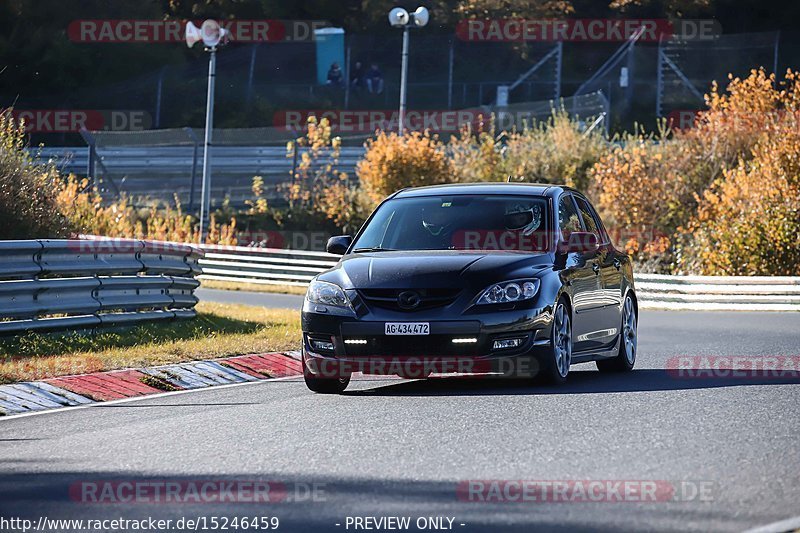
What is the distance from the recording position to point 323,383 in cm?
1275

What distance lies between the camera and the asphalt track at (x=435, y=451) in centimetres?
744

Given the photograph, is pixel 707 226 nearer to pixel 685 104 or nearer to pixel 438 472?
pixel 685 104

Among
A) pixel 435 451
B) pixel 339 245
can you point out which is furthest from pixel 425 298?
pixel 435 451

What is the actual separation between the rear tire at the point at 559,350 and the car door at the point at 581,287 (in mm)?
247

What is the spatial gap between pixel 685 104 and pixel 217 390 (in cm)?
4006

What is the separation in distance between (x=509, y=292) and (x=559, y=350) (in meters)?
0.78

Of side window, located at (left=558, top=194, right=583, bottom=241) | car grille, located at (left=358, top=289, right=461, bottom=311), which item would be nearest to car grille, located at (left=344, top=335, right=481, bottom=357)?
car grille, located at (left=358, top=289, right=461, bottom=311)

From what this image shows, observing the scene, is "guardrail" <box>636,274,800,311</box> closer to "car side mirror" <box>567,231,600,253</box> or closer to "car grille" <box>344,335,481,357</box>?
"car side mirror" <box>567,231,600,253</box>

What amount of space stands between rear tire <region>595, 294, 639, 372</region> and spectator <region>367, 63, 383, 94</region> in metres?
40.0

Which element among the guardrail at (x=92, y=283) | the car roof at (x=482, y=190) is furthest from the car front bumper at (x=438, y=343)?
the guardrail at (x=92, y=283)

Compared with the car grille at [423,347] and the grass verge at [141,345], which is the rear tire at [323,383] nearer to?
the car grille at [423,347]

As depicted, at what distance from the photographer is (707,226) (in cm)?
3381

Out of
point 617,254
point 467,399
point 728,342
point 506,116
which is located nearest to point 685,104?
point 506,116

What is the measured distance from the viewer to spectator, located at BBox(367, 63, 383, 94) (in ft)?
179
